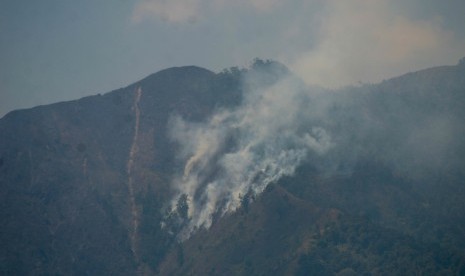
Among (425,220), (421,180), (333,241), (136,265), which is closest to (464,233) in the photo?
(425,220)

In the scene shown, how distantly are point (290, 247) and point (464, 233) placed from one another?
2308 inches

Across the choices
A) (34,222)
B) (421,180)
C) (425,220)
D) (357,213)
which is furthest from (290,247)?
(34,222)

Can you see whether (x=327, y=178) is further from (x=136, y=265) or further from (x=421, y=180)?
(x=136, y=265)

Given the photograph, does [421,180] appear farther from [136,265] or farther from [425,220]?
[136,265]

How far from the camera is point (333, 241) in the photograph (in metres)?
153

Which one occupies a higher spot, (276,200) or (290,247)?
(276,200)

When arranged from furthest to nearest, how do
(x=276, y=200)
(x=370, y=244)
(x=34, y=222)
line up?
(x=34, y=222) < (x=276, y=200) < (x=370, y=244)

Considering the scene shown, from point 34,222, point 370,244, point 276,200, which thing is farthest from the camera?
point 34,222

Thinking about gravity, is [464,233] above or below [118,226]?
above

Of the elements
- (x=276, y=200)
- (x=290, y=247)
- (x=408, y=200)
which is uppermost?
(x=408, y=200)

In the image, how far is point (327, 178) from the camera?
191625 mm

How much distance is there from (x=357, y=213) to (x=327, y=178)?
60.7 ft

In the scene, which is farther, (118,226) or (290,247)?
(118,226)

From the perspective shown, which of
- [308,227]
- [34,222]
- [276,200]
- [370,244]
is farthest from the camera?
[34,222]
